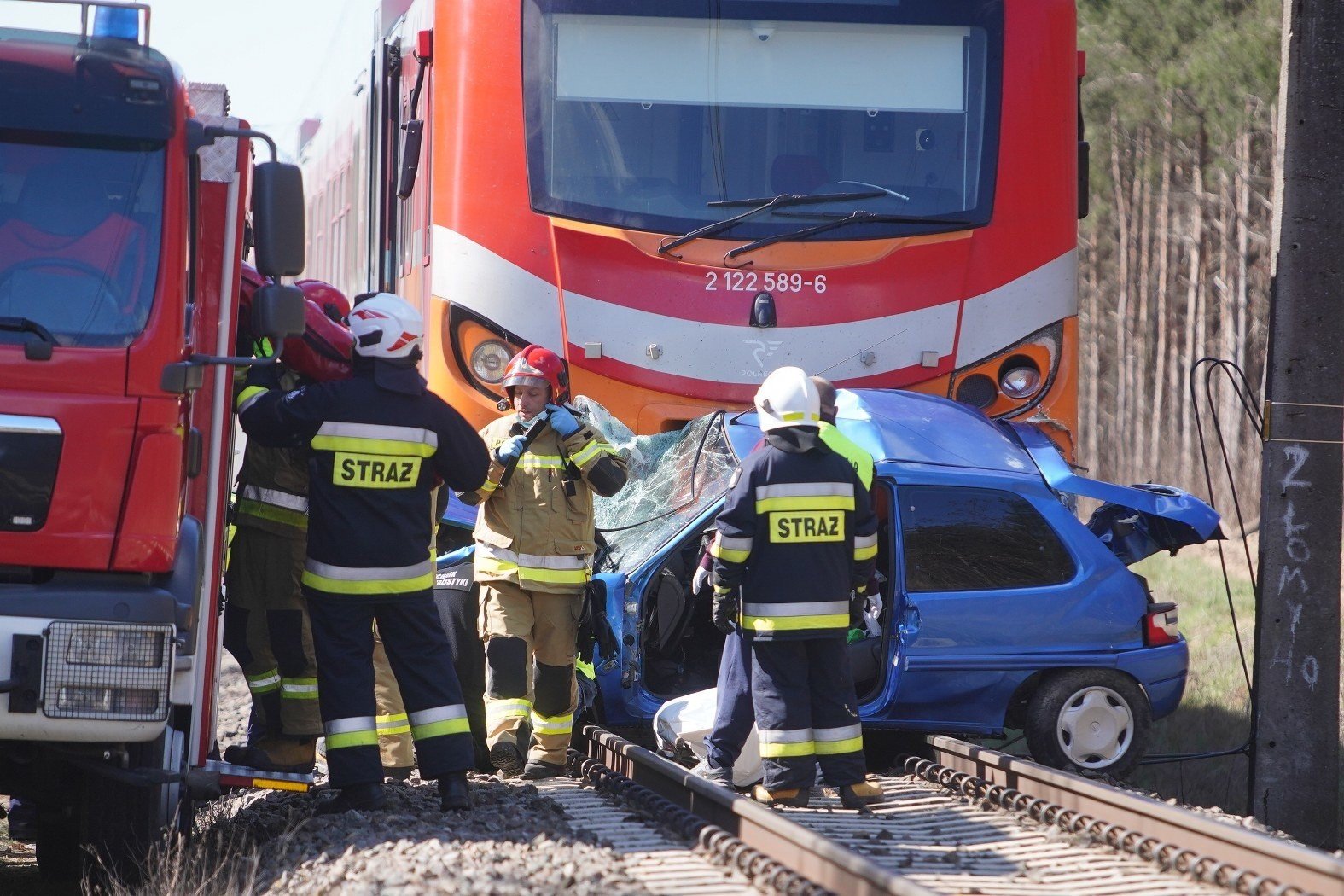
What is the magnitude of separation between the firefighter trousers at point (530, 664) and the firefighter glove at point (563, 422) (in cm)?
68

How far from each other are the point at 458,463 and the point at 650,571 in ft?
4.45

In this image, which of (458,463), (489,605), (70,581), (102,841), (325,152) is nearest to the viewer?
(70,581)

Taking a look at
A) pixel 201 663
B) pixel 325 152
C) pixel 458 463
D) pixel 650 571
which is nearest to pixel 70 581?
pixel 201 663

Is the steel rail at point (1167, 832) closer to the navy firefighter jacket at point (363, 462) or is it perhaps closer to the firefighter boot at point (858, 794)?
the firefighter boot at point (858, 794)

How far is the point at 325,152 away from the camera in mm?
13492

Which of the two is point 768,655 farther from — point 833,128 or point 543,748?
point 833,128

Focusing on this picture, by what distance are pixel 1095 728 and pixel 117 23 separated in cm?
484

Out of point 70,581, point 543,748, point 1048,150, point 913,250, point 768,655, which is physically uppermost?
point 1048,150

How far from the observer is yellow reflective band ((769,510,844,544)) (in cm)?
643

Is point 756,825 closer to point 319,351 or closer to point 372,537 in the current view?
point 372,537

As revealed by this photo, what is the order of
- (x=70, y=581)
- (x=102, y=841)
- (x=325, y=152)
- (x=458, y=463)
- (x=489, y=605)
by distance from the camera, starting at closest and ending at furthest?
(x=70, y=581), (x=102, y=841), (x=458, y=463), (x=489, y=605), (x=325, y=152)

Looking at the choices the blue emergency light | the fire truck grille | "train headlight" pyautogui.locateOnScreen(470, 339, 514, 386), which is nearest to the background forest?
"train headlight" pyautogui.locateOnScreen(470, 339, 514, 386)

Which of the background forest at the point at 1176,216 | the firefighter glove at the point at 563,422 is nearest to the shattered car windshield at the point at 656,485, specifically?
the firefighter glove at the point at 563,422

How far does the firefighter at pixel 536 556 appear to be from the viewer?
6.99 metres
